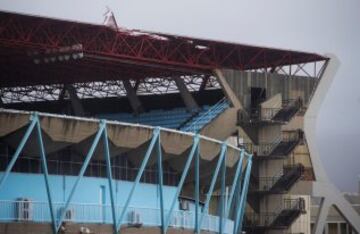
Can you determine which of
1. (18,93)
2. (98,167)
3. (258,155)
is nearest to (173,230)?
(98,167)

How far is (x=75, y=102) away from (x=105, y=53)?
66.4ft

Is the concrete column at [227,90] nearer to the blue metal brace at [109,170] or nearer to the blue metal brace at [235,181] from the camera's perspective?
the blue metal brace at [235,181]

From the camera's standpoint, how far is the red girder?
100688mm

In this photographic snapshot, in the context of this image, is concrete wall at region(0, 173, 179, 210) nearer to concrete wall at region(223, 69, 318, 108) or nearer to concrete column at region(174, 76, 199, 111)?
concrete wall at region(223, 69, 318, 108)

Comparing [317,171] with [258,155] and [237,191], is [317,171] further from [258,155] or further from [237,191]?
[237,191]

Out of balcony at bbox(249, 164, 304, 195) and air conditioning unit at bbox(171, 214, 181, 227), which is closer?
air conditioning unit at bbox(171, 214, 181, 227)

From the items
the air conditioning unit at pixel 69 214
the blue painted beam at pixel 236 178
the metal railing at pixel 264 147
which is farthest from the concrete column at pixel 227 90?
the air conditioning unit at pixel 69 214

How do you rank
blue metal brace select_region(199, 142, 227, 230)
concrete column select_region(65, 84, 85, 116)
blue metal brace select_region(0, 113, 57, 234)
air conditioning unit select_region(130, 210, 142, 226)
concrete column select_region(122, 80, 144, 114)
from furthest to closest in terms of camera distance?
concrete column select_region(65, 84, 85, 116) → concrete column select_region(122, 80, 144, 114) → blue metal brace select_region(199, 142, 227, 230) → air conditioning unit select_region(130, 210, 142, 226) → blue metal brace select_region(0, 113, 57, 234)

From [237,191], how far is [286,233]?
71.7 feet

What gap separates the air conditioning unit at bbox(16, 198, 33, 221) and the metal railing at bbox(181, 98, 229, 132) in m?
39.3

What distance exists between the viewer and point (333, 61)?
116500mm

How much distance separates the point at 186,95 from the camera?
11638cm

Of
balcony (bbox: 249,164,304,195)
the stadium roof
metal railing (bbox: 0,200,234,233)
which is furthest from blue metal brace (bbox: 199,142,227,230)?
balcony (bbox: 249,164,304,195)

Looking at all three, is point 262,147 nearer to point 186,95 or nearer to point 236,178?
point 186,95
